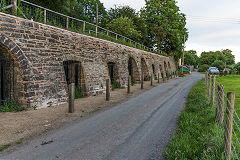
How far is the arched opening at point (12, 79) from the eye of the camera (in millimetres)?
7117

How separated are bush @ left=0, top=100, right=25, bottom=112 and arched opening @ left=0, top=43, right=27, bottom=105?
14cm

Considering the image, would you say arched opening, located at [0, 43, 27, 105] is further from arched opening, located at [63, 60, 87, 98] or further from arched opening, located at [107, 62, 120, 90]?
arched opening, located at [107, 62, 120, 90]

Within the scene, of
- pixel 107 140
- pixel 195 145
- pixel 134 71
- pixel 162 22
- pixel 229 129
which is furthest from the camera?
pixel 162 22

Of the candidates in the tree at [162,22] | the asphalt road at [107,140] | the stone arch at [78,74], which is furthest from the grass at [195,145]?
the tree at [162,22]

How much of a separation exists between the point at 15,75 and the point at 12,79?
244 mm

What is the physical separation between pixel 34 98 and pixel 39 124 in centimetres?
230

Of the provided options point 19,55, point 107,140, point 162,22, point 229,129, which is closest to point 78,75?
point 19,55

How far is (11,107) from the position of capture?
6969 millimetres

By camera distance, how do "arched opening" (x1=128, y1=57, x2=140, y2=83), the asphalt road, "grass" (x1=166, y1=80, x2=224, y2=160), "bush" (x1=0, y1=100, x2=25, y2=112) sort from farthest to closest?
"arched opening" (x1=128, y1=57, x2=140, y2=83)
"bush" (x1=0, y1=100, x2=25, y2=112)
the asphalt road
"grass" (x1=166, y1=80, x2=224, y2=160)

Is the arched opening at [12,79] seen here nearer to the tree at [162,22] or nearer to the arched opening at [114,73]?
the arched opening at [114,73]

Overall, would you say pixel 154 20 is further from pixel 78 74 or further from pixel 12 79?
pixel 12 79

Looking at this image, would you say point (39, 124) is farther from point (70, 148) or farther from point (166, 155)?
point (166, 155)

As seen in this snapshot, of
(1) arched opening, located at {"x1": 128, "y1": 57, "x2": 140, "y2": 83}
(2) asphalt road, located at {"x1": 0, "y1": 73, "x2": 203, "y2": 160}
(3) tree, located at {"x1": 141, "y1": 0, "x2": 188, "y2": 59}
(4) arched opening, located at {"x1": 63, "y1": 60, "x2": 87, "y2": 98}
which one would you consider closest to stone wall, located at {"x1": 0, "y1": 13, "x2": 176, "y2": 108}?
(4) arched opening, located at {"x1": 63, "y1": 60, "x2": 87, "y2": 98}

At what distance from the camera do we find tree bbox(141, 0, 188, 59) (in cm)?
3275
